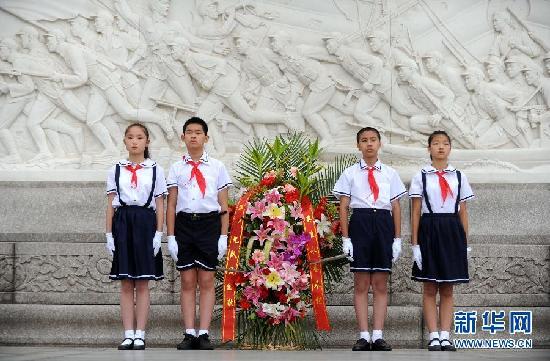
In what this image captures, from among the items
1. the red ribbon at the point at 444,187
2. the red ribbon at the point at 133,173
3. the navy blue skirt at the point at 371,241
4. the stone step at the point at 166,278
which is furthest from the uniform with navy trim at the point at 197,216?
the stone step at the point at 166,278

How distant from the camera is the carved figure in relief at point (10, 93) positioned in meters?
9.39

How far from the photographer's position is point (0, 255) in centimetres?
848

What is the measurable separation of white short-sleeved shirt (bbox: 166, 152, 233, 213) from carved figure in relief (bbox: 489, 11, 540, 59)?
11.7 ft

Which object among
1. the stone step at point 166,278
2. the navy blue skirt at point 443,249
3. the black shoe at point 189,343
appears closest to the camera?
the black shoe at point 189,343

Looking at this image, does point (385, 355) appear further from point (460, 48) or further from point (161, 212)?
point (460, 48)

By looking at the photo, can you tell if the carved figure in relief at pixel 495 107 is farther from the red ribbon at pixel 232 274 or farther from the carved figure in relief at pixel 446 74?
the red ribbon at pixel 232 274

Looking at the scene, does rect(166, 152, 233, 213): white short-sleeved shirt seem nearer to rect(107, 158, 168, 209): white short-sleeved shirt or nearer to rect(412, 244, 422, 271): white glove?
rect(107, 158, 168, 209): white short-sleeved shirt

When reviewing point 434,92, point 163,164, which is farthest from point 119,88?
point 434,92

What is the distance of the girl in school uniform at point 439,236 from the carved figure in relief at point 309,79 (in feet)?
8.16

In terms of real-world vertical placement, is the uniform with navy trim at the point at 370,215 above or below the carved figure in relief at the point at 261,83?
below

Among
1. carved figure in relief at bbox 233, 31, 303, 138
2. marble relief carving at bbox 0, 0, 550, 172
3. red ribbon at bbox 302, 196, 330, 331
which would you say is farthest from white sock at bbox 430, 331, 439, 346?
carved figure in relief at bbox 233, 31, 303, 138

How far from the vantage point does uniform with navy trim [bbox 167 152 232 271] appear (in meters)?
6.64

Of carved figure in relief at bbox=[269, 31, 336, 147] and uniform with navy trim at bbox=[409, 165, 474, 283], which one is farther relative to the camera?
carved figure in relief at bbox=[269, 31, 336, 147]

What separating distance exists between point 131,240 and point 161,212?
0.26 metres
